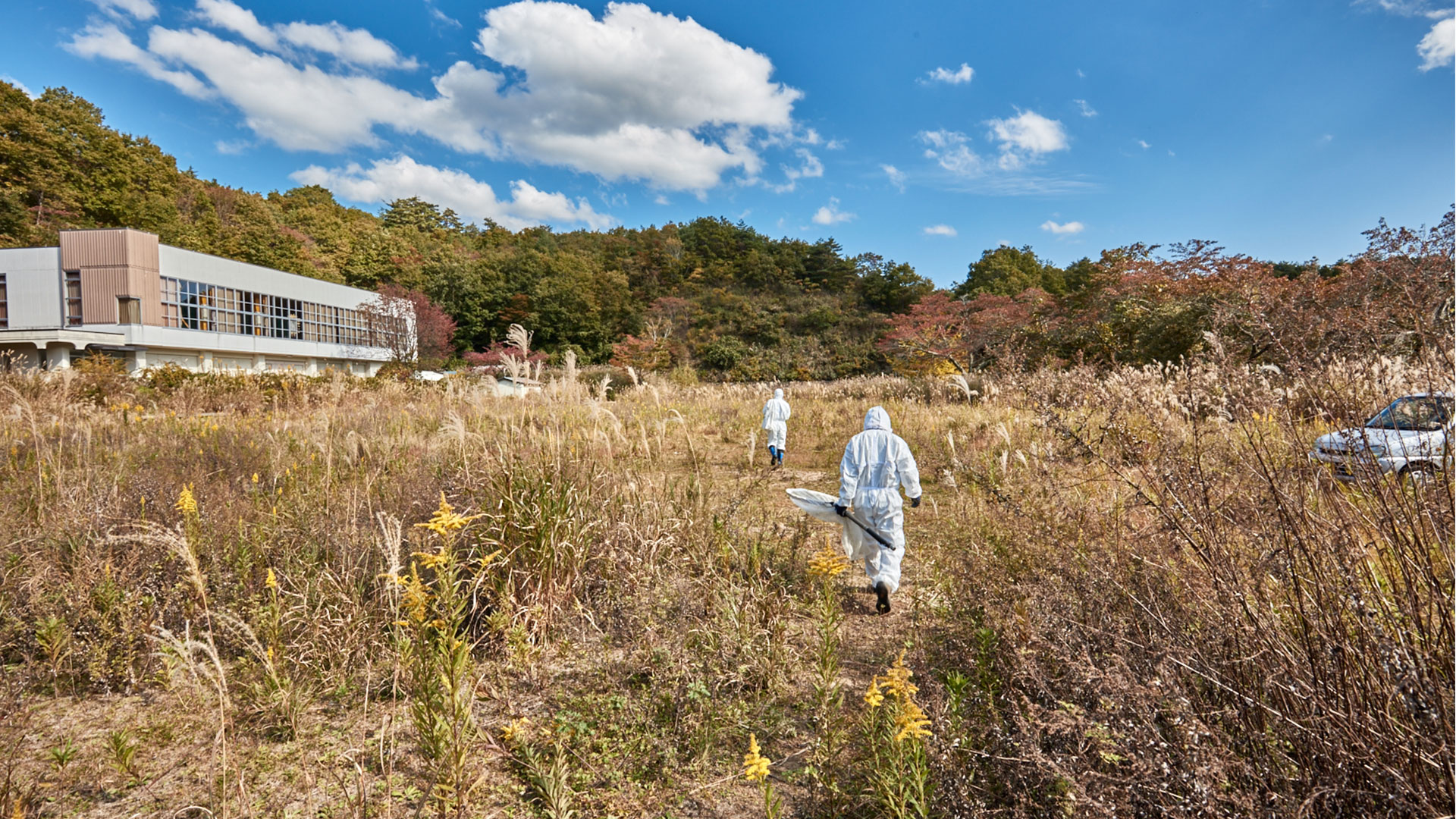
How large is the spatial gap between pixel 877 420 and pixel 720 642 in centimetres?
213

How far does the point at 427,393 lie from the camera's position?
39.2 feet

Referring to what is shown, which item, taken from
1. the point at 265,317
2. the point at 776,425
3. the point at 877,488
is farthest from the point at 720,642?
the point at 265,317

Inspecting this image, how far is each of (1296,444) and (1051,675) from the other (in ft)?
4.38

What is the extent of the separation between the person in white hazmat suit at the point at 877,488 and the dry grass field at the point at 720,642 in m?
0.38

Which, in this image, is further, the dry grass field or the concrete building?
the concrete building

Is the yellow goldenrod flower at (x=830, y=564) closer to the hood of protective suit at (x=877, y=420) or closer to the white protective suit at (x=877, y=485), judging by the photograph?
the white protective suit at (x=877, y=485)

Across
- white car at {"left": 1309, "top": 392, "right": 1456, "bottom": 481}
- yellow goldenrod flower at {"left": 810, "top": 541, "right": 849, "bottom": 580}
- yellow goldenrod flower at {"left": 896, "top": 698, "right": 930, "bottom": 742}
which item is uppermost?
white car at {"left": 1309, "top": 392, "right": 1456, "bottom": 481}

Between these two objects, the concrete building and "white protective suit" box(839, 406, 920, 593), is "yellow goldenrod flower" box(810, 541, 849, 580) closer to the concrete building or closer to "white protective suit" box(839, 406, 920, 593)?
"white protective suit" box(839, 406, 920, 593)

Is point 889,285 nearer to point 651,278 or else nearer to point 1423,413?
point 651,278

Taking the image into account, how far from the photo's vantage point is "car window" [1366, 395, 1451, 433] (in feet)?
5.22

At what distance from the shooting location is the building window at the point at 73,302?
85.8 ft

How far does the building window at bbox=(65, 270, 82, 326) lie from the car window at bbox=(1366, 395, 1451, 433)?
129 feet

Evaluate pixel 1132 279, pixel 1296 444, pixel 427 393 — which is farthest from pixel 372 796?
pixel 1132 279

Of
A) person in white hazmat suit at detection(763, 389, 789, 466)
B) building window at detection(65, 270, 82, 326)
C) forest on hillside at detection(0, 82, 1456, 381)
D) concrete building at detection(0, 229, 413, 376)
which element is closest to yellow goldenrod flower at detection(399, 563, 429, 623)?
person in white hazmat suit at detection(763, 389, 789, 466)
